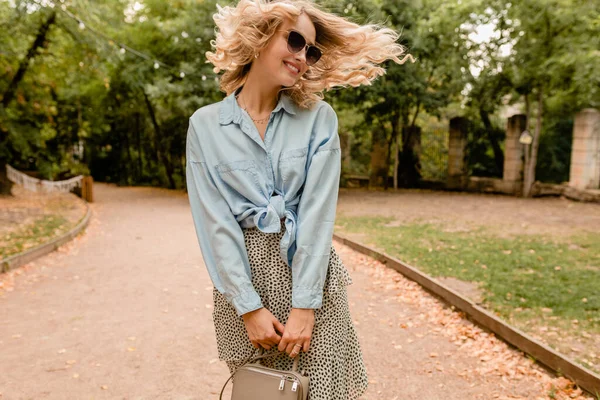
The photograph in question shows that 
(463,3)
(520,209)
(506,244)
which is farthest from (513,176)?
(506,244)

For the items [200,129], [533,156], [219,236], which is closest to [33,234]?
[200,129]

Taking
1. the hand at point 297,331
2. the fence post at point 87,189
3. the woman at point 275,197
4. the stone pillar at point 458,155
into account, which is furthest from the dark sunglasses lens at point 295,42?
the fence post at point 87,189

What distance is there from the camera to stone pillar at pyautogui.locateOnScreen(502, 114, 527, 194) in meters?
18.7

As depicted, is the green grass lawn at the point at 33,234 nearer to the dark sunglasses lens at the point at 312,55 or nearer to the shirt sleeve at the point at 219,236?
the shirt sleeve at the point at 219,236

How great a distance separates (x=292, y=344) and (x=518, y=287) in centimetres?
522

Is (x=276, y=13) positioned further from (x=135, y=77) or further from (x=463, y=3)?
(x=135, y=77)

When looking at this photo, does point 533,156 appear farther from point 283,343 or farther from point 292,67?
point 283,343

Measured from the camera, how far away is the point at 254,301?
187 cm

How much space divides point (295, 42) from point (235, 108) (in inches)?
13.0

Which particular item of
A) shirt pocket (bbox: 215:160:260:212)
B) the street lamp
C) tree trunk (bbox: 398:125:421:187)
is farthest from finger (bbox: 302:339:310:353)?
tree trunk (bbox: 398:125:421:187)

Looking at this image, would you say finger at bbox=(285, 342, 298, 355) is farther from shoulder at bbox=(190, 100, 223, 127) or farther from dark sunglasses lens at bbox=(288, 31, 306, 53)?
dark sunglasses lens at bbox=(288, 31, 306, 53)

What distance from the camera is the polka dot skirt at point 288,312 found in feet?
6.41

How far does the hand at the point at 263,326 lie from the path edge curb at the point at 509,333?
288 centimetres

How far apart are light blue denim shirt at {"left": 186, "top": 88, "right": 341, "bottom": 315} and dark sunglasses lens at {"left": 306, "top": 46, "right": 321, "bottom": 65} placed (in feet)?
0.56
